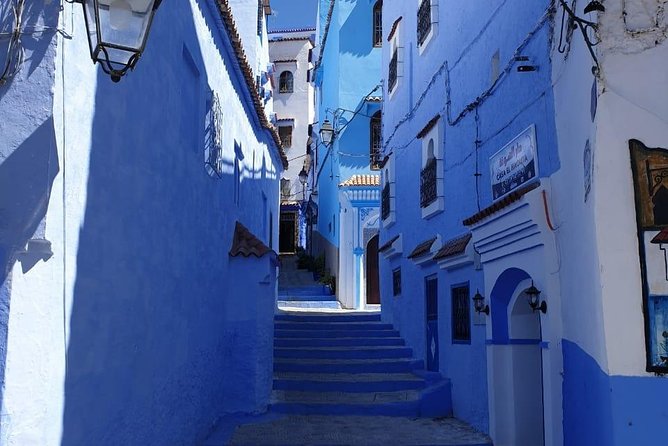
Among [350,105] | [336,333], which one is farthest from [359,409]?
[350,105]

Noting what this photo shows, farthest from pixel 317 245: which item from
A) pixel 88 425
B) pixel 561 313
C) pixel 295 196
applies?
pixel 88 425

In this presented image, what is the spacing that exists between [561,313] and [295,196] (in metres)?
27.9

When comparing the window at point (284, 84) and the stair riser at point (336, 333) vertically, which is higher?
the window at point (284, 84)

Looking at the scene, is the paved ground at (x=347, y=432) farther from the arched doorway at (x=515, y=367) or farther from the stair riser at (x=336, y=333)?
the stair riser at (x=336, y=333)

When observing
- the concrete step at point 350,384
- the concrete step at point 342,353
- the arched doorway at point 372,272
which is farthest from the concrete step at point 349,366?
the arched doorway at point 372,272

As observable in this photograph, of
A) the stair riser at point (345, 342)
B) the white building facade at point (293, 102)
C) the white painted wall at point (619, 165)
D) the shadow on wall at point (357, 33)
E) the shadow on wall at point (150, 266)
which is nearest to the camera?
the shadow on wall at point (150, 266)

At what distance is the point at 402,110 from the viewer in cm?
1380

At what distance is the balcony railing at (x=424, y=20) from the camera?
447 inches

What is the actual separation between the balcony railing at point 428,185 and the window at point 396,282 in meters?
2.62

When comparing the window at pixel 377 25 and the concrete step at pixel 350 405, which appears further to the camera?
the window at pixel 377 25

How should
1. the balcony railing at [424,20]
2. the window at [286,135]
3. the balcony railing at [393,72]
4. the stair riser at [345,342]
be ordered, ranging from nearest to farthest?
the balcony railing at [424,20] < the stair riser at [345,342] < the balcony railing at [393,72] < the window at [286,135]

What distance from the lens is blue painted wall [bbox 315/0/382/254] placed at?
19938 mm

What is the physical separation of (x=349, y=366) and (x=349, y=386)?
2.81 ft

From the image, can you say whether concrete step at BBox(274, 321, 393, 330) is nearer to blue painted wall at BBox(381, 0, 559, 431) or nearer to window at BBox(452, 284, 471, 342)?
blue painted wall at BBox(381, 0, 559, 431)
